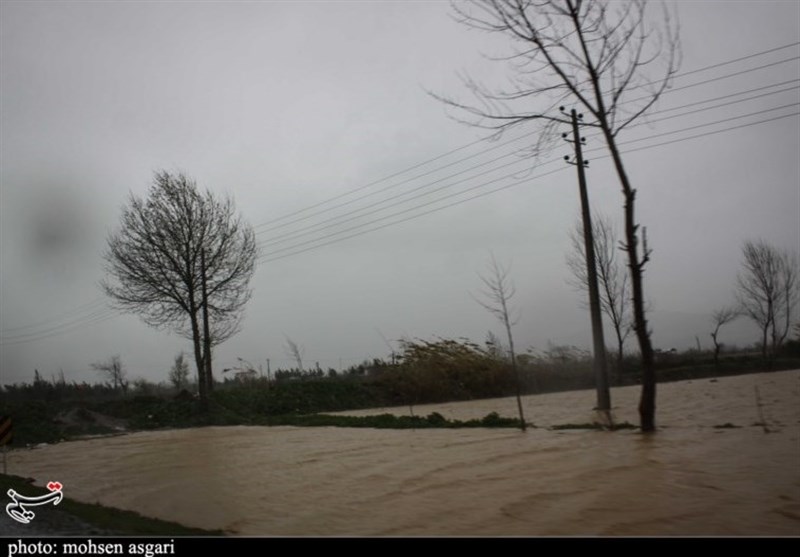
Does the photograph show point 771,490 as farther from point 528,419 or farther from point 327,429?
point 327,429

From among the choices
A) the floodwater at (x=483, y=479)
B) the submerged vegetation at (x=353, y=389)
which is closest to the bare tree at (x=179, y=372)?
the submerged vegetation at (x=353, y=389)

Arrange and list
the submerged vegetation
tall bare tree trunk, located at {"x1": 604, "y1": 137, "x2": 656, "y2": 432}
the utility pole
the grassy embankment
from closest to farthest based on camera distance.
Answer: the grassy embankment
tall bare tree trunk, located at {"x1": 604, "y1": 137, "x2": 656, "y2": 432}
the utility pole
the submerged vegetation

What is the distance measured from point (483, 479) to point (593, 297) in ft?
37.0

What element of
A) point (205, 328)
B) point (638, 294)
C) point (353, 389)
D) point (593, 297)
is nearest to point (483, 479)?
point (638, 294)

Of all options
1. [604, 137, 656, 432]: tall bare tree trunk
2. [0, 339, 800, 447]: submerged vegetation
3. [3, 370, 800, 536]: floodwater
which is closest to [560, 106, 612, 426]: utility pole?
[3, 370, 800, 536]: floodwater

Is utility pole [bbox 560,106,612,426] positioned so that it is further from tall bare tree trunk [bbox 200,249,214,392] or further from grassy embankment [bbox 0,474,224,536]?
tall bare tree trunk [bbox 200,249,214,392]

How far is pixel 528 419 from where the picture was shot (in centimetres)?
1841

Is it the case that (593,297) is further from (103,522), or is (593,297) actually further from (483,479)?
(103,522)

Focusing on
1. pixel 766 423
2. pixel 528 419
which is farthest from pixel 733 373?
pixel 766 423

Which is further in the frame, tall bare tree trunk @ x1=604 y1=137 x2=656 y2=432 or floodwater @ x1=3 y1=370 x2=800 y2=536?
tall bare tree trunk @ x1=604 y1=137 x2=656 y2=432

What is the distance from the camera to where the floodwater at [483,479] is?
655cm

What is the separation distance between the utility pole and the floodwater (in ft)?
4.20

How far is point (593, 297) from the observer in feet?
62.7

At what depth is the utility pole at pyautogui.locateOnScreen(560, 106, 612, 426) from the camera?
18203 mm
